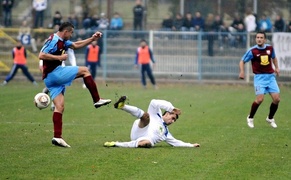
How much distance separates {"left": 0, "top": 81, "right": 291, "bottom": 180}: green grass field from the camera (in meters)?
10.6

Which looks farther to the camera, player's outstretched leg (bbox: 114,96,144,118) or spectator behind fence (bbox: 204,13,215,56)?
spectator behind fence (bbox: 204,13,215,56)

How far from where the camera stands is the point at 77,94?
27.1 metres

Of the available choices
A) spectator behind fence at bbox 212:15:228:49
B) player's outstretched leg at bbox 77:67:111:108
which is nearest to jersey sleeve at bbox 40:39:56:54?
player's outstretched leg at bbox 77:67:111:108

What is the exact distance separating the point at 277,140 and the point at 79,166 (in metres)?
5.24

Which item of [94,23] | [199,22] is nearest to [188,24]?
[199,22]

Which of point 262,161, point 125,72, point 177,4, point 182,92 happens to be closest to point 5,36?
point 125,72

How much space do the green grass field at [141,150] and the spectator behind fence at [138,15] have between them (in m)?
11.4

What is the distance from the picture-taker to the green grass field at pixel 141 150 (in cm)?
1063

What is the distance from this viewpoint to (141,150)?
12867 mm

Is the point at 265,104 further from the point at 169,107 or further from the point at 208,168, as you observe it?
the point at 208,168

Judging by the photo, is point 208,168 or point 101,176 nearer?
point 101,176

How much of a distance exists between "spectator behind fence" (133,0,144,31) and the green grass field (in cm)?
1143

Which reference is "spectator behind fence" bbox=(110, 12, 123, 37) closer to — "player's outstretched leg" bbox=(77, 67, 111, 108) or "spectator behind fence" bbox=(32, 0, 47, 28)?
"spectator behind fence" bbox=(32, 0, 47, 28)

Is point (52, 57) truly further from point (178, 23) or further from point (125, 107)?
point (178, 23)
